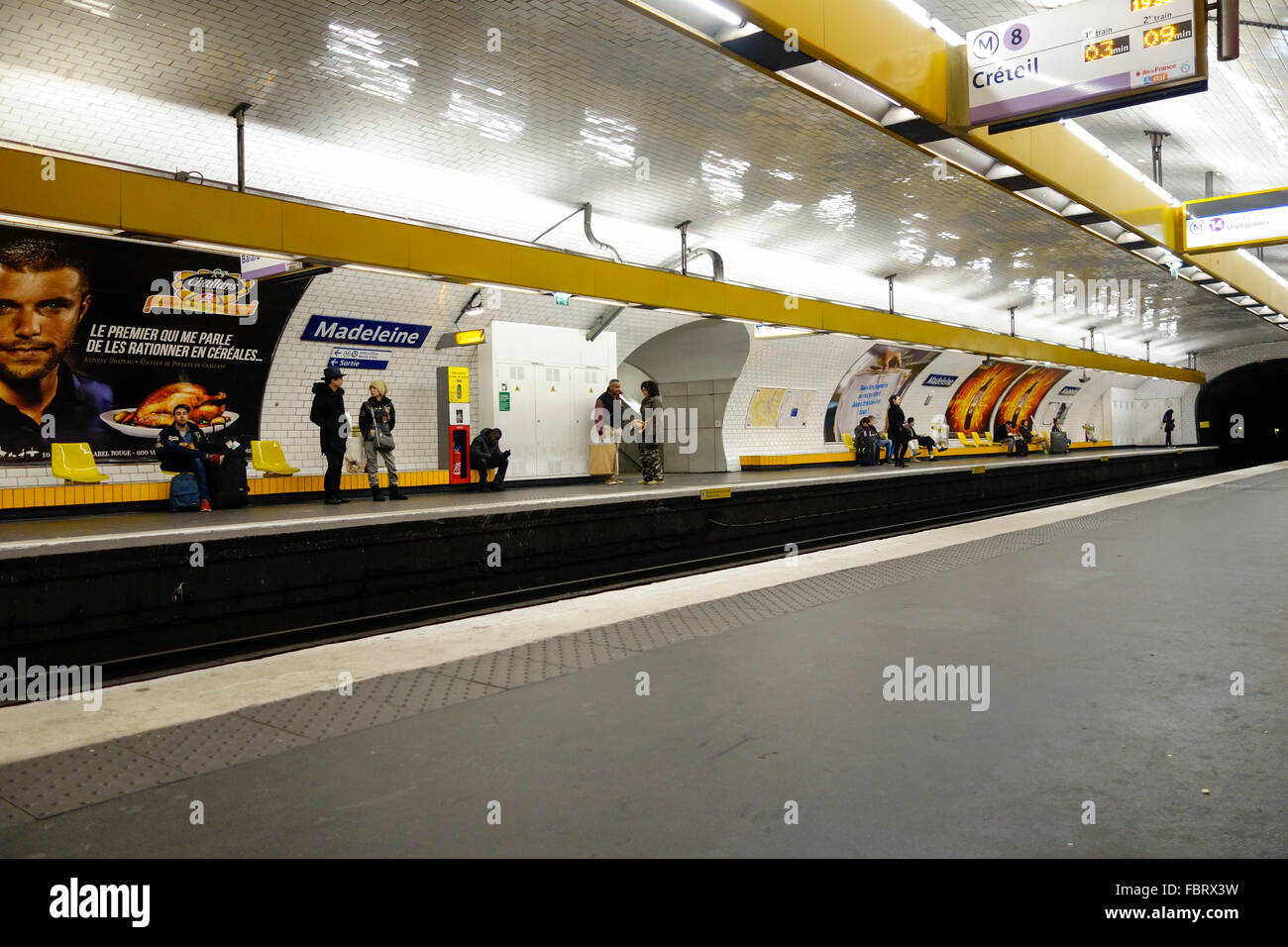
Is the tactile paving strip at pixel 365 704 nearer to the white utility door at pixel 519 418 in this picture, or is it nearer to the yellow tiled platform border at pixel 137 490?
the yellow tiled platform border at pixel 137 490

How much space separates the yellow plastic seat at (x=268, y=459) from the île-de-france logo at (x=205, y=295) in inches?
66.2

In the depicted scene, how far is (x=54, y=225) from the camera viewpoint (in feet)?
22.0

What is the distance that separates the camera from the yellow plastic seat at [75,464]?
10242 millimetres

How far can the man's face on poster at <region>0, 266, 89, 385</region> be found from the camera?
390 inches

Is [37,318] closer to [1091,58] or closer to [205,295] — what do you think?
[205,295]

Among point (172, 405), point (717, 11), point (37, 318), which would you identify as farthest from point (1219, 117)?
point (37, 318)

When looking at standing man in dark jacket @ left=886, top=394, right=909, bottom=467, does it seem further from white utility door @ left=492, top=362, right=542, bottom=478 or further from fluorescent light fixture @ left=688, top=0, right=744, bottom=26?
fluorescent light fixture @ left=688, top=0, right=744, bottom=26

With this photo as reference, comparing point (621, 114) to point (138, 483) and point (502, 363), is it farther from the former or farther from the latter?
point (138, 483)

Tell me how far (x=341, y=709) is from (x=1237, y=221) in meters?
11.5

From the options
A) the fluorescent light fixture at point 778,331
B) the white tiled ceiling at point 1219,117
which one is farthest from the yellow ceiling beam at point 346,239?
the white tiled ceiling at point 1219,117

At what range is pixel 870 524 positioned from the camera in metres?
14.2

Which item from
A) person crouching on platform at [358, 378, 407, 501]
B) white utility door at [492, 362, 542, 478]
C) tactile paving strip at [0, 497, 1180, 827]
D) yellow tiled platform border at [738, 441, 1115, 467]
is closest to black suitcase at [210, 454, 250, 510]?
person crouching on platform at [358, 378, 407, 501]
